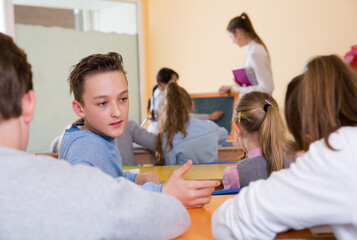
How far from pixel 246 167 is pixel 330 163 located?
97 centimetres

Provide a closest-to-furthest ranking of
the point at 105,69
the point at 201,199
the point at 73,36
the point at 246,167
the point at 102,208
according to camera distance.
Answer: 1. the point at 102,208
2. the point at 201,199
3. the point at 105,69
4. the point at 246,167
5. the point at 73,36

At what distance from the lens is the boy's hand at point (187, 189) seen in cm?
112

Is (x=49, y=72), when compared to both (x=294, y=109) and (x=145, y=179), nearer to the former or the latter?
(x=145, y=179)

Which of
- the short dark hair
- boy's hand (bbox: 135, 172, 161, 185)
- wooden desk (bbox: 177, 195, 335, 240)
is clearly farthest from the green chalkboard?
wooden desk (bbox: 177, 195, 335, 240)

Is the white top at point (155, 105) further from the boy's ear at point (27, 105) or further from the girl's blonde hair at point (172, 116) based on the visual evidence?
the boy's ear at point (27, 105)

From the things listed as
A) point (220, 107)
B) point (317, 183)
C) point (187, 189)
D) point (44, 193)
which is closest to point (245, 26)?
point (220, 107)

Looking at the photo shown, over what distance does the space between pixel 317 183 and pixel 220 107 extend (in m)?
2.99

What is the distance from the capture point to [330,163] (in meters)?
0.79

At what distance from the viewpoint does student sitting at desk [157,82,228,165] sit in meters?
2.95

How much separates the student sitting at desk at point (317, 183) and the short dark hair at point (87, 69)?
0.73 metres

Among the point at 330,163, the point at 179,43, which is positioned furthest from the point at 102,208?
the point at 179,43

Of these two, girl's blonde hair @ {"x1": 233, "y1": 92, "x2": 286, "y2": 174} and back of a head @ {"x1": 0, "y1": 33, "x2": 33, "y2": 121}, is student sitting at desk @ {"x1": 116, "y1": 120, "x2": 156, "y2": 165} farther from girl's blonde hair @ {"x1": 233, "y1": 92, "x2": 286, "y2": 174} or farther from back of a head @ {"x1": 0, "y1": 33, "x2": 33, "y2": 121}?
back of a head @ {"x1": 0, "y1": 33, "x2": 33, "y2": 121}

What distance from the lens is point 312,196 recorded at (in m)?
0.80

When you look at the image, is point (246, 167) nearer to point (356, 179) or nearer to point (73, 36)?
point (356, 179)
